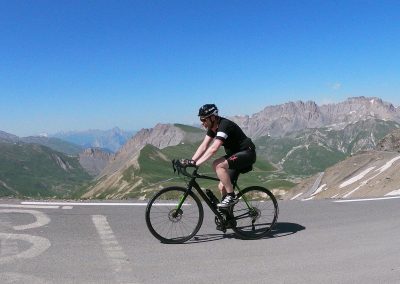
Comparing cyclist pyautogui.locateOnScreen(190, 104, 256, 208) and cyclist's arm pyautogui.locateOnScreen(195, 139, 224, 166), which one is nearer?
cyclist's arm pyautogui.locateOnScreen(195, 139, 224, 166)

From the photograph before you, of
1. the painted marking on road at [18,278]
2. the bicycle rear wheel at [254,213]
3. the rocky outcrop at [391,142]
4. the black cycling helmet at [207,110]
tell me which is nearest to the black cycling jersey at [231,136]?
the black cycling helmet at [207,110]

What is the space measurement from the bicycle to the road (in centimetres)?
25

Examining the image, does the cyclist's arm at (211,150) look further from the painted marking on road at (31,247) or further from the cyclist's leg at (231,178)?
the painted marking on road at (31,247)

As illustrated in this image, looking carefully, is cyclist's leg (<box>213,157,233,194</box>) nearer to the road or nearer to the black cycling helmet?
the black cycling helmet

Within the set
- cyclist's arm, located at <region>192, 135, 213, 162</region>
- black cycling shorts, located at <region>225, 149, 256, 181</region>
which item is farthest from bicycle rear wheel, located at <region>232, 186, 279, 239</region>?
cyclist's arm, located at <region>192, 135, 213, 162</region>

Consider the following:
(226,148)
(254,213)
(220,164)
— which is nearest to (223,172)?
(220,164)

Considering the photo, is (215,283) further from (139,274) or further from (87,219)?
(87,219)

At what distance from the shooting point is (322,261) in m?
7.75

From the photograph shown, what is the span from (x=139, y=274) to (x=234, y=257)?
190cm

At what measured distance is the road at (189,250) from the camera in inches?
268

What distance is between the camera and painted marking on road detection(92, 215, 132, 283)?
22.7 ft

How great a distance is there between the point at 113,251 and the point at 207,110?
3.22 meters

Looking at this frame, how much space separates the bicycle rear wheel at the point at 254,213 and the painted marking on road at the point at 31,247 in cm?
377

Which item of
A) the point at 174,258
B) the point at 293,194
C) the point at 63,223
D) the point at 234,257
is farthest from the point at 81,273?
the point at 293,194
